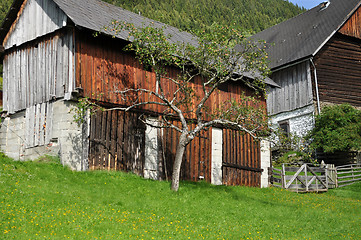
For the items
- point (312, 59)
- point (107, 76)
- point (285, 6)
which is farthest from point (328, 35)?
point (285, 6)

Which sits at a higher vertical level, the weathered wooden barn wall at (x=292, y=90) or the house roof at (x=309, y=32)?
the house roof at (x=309, y=32)

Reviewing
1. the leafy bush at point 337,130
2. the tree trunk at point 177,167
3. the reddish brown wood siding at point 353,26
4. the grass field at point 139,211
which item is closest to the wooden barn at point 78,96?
the grass field at point 139,211

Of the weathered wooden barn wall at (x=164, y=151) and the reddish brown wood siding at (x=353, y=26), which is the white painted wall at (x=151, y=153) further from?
the reddish brown wood siding at (x=353, y=26)

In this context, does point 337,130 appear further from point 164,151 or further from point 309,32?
point 164,151

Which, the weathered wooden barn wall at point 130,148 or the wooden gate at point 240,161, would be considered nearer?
the weathered wooden barn wall at point 130,148

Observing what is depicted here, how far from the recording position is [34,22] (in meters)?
18.7

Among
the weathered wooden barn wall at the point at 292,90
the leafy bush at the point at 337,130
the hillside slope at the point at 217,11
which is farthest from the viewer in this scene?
the hillside slope at the point at 217,11

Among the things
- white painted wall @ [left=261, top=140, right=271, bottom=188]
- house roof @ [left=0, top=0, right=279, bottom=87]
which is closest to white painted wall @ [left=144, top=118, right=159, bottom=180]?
house roof @ [left=0, top=0, right=279, bottom=87]

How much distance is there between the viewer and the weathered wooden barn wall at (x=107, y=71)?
16.5 meters

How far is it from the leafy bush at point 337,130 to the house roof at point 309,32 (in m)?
4.61

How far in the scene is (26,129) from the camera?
1794 centimetres

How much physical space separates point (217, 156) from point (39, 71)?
969cm

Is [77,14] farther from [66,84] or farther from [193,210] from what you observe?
[193,210]

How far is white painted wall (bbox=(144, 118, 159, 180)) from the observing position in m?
18.1
